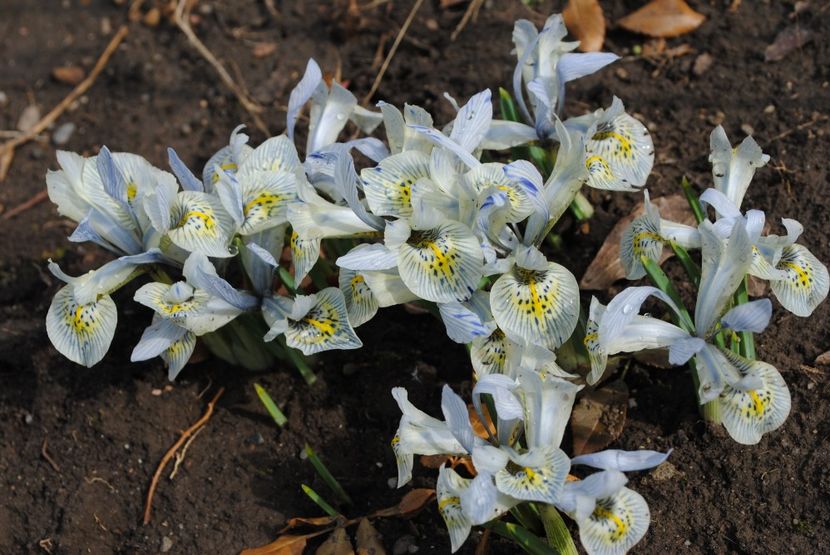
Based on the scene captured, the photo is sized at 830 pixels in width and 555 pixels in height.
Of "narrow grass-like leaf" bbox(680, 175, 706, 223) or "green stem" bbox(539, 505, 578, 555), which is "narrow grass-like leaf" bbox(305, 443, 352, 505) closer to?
"green stem" bbox(539, 505, 578, 555)

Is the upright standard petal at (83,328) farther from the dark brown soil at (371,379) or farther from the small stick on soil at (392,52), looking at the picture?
the small stick on soil at (392,52)

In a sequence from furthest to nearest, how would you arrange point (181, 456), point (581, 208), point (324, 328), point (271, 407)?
1. point (581, 208)
2. point (181, 456)
3. point (271, 407)
4. point (324, 328)

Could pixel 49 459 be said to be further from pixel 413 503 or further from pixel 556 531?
pixel 556 531

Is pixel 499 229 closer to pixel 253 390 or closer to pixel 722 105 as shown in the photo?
pixel 253 390

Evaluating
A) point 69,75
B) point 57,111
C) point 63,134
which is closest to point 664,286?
point 63,134

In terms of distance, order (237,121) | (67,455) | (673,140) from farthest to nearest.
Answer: (237,121) < (673,140) < (67,455)

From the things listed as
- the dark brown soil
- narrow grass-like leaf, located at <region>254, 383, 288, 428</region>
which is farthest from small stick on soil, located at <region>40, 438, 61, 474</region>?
narrow grass-like leaf, located at <region>254, 383, 288, 428</region>

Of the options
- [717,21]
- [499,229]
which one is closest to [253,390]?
[499,229]
